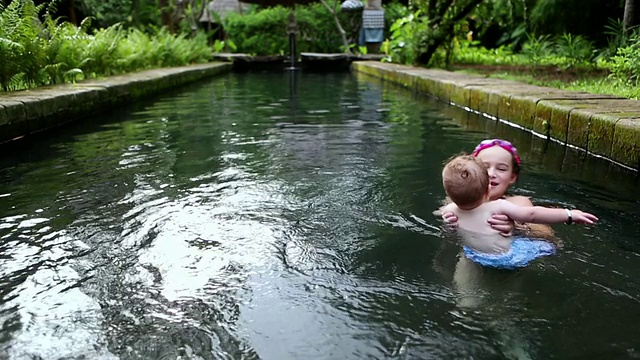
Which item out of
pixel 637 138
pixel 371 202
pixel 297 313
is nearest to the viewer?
pixel 297 313

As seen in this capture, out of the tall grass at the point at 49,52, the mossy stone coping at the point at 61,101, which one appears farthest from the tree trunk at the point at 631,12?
the tall grass at the point at 49,52

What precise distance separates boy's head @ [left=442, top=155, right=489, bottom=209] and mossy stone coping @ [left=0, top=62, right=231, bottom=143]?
13.8 feet

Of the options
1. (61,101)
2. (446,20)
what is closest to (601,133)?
(61,101)

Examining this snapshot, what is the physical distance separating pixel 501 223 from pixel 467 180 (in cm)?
26

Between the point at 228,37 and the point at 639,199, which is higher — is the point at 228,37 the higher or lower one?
the higher one

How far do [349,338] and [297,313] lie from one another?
254 millimetres

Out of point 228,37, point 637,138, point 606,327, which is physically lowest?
point 606,327

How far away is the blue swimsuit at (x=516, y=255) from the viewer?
8.13ft

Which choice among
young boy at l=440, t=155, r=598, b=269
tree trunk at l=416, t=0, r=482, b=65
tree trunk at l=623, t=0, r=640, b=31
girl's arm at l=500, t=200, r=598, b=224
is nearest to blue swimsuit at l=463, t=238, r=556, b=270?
young boy at l=440, t=155, r=598, b=269

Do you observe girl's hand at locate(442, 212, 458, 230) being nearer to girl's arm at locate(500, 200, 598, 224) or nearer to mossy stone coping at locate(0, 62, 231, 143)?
girl's arm at locate(500, 200, 598, 224)

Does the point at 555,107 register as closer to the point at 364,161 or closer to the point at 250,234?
the point at 364,161

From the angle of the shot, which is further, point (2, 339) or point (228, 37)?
point (228, 37)

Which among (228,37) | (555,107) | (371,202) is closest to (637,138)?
(555,107)

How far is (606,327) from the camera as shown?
1919mm
